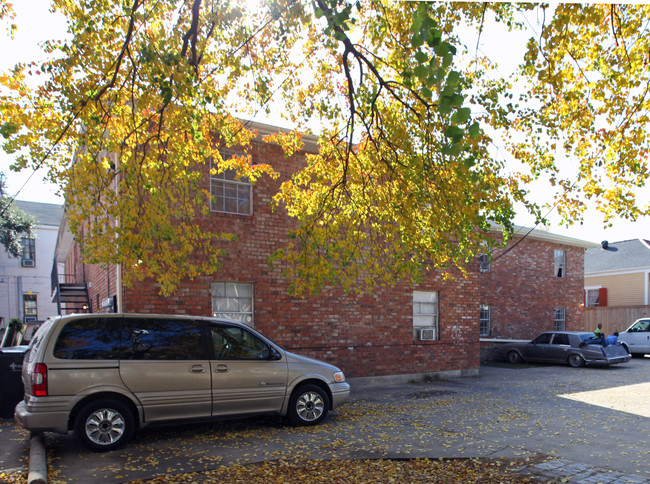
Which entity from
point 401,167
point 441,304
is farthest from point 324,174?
point 441,304

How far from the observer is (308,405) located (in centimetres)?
830

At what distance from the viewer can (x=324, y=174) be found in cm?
924

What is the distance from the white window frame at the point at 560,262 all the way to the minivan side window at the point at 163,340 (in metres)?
21.3

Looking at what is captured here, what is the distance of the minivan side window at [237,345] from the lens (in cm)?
787

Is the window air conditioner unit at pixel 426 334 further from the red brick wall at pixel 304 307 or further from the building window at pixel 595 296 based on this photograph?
the building window at pixel 595 296

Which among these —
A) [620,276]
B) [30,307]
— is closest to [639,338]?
[620,276]

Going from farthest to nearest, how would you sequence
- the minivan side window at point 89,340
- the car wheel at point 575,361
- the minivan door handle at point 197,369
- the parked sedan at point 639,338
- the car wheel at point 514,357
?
the parked sedan at point 639,338 → the car wheel at point 514,357 → the car wheel at point 575,361 → the minivan door handle at point 197,369 → the minivan side window at point 89,340

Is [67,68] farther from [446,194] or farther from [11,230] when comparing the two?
[11,230]

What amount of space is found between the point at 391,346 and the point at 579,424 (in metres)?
5.57

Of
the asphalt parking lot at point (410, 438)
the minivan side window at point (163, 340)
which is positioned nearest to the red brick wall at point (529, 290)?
the asphalt parking lot at point (410, 438)

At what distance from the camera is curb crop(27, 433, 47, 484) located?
535cm

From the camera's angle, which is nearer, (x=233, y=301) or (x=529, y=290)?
(x=233, y=301)

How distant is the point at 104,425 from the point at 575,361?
16.8 metres

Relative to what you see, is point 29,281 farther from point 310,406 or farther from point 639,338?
point 639,338
